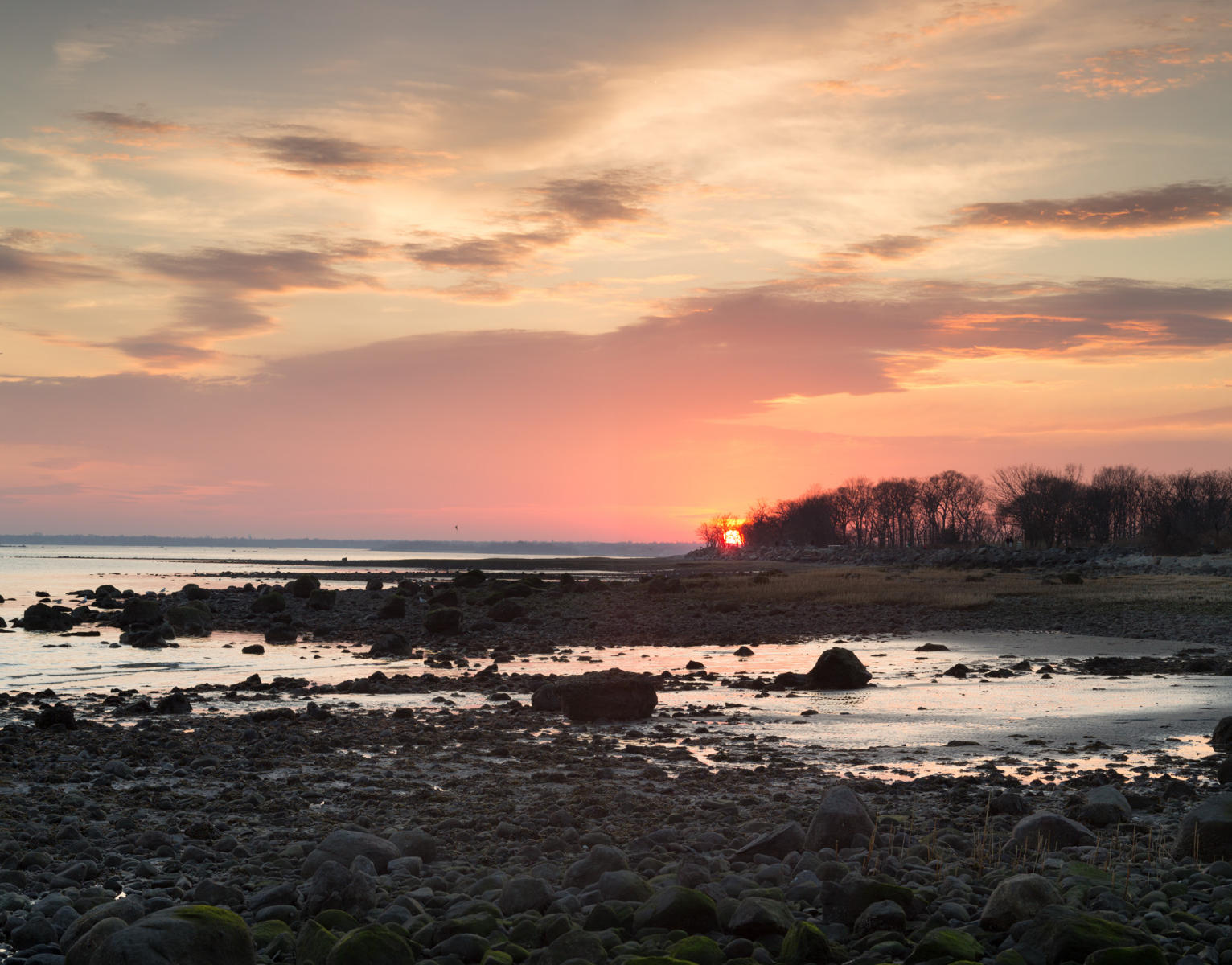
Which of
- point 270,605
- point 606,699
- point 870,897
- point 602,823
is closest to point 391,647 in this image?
point 606,699

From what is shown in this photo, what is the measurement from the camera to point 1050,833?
427 inches

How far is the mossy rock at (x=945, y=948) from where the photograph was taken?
7.47 metres

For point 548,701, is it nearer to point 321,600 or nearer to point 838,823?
point 838,823

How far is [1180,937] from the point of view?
7863mm

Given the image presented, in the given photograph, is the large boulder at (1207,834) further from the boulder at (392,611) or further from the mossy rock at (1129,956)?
the boulder at (392,611)

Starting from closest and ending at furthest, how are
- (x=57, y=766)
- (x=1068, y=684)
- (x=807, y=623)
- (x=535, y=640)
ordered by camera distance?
(x=57, y=766) → (x=1068, y=684) → (x=535, y=640) → (x=807, y=623)

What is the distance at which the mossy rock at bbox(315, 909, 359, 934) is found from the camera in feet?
27.1

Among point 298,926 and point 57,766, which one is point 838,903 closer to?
point 298,926

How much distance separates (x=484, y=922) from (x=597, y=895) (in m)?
1.28

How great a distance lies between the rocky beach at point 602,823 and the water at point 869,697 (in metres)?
0.18

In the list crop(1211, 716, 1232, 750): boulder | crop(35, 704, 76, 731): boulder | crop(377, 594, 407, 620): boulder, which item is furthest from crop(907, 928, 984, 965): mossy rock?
crop(377, 594, 407, 620): boulder

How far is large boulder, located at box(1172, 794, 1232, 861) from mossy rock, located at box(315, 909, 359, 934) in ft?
27.9

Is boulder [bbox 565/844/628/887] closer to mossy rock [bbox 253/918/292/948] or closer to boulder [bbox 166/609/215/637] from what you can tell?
mossy rock [bbox 253/918/292/948]

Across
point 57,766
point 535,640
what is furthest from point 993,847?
point 535,640
